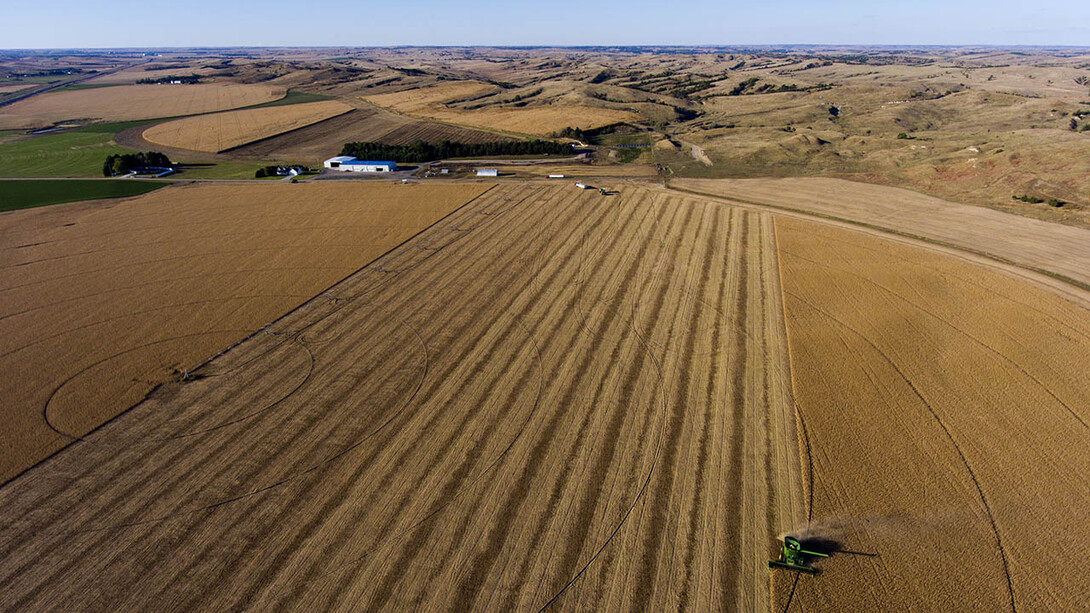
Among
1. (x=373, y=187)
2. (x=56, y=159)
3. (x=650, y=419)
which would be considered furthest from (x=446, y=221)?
(x=56, y=159)

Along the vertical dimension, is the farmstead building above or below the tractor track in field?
above

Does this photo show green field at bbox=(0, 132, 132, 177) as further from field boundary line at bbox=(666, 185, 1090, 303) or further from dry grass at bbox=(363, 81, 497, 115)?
field boundary line at bbox=(666, 185, 1090, 303)

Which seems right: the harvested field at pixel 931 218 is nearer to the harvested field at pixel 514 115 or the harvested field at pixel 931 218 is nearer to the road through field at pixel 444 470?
the road through field at pixel 444 470

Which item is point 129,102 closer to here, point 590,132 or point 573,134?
point 573,134

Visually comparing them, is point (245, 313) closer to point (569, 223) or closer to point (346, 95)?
point (569, 223)

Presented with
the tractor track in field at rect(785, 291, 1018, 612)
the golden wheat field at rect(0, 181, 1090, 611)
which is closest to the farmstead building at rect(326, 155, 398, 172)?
the golden wheat field at rect(0, 181, 1090, 611)
